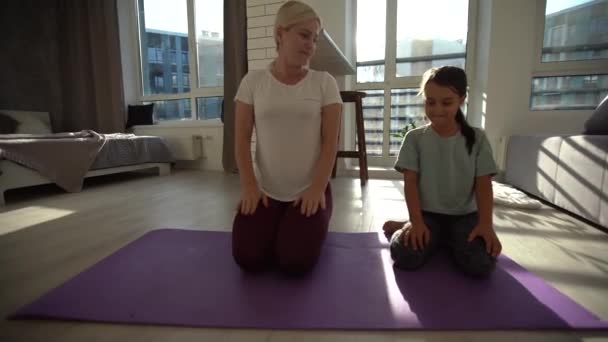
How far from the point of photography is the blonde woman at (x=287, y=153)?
0.86 m

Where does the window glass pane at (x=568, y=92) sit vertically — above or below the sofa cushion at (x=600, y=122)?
above

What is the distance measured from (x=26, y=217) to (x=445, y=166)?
1927 millimetres

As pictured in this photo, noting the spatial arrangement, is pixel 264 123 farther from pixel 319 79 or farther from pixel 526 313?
pixel 526 313

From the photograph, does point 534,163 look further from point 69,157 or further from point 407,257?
point 69,157

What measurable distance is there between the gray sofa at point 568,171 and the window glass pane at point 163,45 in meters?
3.37

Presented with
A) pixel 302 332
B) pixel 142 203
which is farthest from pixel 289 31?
pixel 142 203

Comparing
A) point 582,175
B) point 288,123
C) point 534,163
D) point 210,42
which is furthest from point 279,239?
point 210,42

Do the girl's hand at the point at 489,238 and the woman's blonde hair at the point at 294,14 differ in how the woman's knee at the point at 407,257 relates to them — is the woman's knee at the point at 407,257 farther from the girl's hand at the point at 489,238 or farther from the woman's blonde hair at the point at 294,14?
the woman's blonde hair at the point at 294,14

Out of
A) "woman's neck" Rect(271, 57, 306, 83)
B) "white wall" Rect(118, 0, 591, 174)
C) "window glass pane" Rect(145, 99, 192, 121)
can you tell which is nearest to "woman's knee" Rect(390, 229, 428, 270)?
"woman's neck" Rect(271, 57, 306, 83)

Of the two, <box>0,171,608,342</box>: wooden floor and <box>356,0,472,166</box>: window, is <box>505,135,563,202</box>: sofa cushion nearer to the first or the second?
<box>0,171,608,342</box>: wooden floor

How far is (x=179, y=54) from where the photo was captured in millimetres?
3621

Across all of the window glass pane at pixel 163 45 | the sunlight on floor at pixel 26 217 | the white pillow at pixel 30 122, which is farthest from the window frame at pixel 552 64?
the white pillow at pixel 30 122

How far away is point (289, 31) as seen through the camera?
2.76ft

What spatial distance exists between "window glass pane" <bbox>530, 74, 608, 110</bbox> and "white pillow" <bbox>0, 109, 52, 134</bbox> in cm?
454
